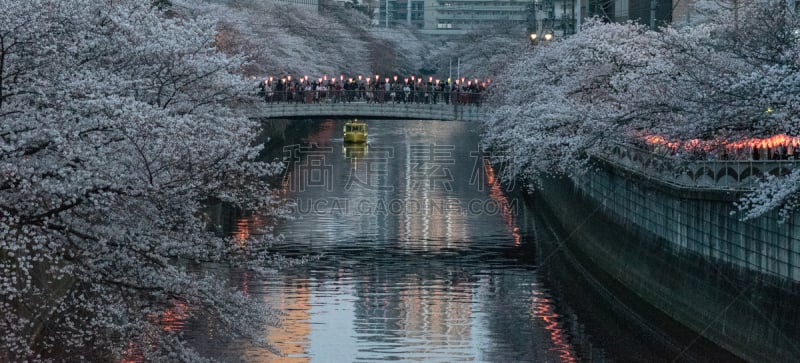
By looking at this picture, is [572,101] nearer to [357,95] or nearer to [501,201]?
[501,201]

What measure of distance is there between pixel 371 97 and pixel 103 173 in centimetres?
5394

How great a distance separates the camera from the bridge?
206 feet

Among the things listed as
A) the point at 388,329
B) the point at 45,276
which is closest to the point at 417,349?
the point at 388,329

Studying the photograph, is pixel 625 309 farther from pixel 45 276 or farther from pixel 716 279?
pixel 45 276

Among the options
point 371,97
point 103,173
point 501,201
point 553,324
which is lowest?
A: point 553,324

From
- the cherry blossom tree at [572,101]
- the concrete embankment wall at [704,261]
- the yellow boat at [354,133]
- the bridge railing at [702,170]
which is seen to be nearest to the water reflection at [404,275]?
the concrete embankment wall at [704,261]

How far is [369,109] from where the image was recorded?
6425 cm

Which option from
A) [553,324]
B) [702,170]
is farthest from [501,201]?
[702,170]

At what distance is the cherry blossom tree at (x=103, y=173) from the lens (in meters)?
13.6

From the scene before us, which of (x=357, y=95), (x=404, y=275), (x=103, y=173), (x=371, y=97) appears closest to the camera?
(x=103, y=173)

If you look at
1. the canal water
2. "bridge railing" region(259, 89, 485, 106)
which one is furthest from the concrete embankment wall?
"bridge railing" region(259, 89, 485, 106)

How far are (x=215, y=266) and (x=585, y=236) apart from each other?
35.9 feet

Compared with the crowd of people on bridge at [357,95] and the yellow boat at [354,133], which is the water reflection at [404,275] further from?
the yellow boat at [354,133]

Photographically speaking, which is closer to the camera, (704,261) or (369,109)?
(704,261)
